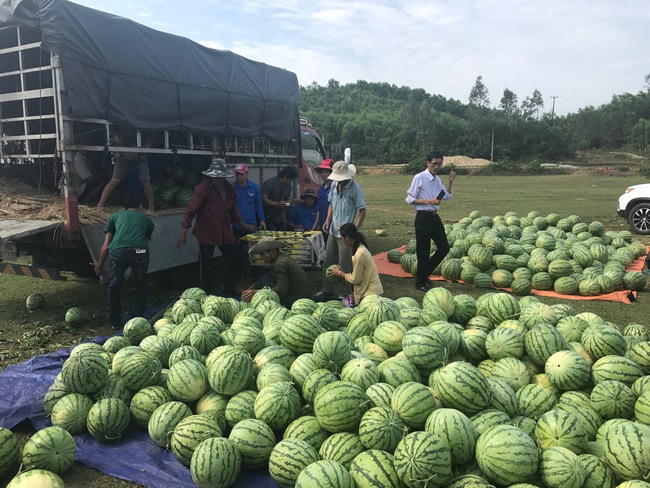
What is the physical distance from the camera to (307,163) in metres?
11.4

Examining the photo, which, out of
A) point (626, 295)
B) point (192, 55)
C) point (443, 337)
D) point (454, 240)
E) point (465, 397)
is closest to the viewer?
point (465, 397)

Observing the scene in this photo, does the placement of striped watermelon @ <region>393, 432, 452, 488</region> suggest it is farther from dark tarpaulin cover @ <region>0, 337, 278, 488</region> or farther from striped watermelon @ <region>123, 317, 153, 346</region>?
striped watermelon @ <region>123, 317, 153, 346</region>

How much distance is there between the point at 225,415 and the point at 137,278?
10.3 feet

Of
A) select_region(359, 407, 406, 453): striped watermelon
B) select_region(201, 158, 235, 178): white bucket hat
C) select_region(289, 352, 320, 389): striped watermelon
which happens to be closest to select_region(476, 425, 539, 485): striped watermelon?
select_region(359, 407, 406, 453): striped watermelon

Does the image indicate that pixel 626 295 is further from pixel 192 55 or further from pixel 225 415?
pixel 192 55

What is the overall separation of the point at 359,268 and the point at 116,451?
133 inches

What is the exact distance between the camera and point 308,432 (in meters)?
3.13

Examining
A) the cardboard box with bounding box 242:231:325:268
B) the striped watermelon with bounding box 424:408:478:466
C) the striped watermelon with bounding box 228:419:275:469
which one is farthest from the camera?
the cardboard box with bounding box 242:231:325:268

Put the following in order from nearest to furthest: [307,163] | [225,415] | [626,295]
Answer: [225,415] → [626,295] → [307,163]

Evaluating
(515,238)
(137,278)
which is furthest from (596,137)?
(137,278)

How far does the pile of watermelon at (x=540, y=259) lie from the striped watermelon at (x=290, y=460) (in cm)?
580

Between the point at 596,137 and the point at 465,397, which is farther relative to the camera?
the point at 596,137

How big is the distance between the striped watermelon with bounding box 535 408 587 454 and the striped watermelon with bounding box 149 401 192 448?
91.6 inches

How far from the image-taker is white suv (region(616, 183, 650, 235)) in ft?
40.3
